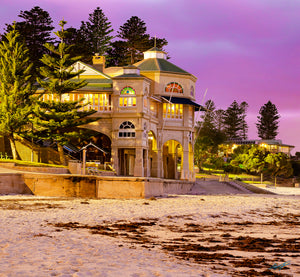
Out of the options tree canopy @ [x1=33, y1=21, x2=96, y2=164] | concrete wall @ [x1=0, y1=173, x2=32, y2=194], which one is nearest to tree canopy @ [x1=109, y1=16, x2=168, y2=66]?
tree canopy @ [x1=33, y1=21, x2=96, y2=164]

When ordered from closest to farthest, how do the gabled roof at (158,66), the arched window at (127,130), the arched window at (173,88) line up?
the arched window at (127,130) → the arched window at (173,88) → the gabled roof at (158,66)

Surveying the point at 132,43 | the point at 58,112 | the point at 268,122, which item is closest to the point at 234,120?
the point at 268,122

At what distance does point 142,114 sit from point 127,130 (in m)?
1.78

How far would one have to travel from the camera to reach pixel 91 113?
3962 cm

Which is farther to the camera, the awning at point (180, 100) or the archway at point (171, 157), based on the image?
the archway at point (171, 157)

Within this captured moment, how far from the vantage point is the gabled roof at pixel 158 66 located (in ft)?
155

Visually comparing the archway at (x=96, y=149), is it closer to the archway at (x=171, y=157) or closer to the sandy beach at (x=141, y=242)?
the archway at (x=171, y=157)

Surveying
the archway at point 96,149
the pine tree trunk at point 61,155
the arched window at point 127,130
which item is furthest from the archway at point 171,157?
the pine tree trunk at point 61,155

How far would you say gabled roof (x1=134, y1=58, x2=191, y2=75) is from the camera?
155 feet

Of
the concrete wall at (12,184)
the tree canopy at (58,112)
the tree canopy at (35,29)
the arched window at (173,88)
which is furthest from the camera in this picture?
the tree canopy at (35,29)

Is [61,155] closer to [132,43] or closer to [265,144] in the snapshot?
[132,43]

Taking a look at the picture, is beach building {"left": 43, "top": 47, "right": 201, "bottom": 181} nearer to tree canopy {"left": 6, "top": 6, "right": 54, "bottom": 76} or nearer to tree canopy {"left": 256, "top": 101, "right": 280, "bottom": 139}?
tree canopy {"left": 6, "top": 6, "right": 54, "bottom": 76}

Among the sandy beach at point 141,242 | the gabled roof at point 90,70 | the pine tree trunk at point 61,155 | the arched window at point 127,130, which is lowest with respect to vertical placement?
the sandy beach at point 141,242

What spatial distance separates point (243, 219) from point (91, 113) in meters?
22.6
